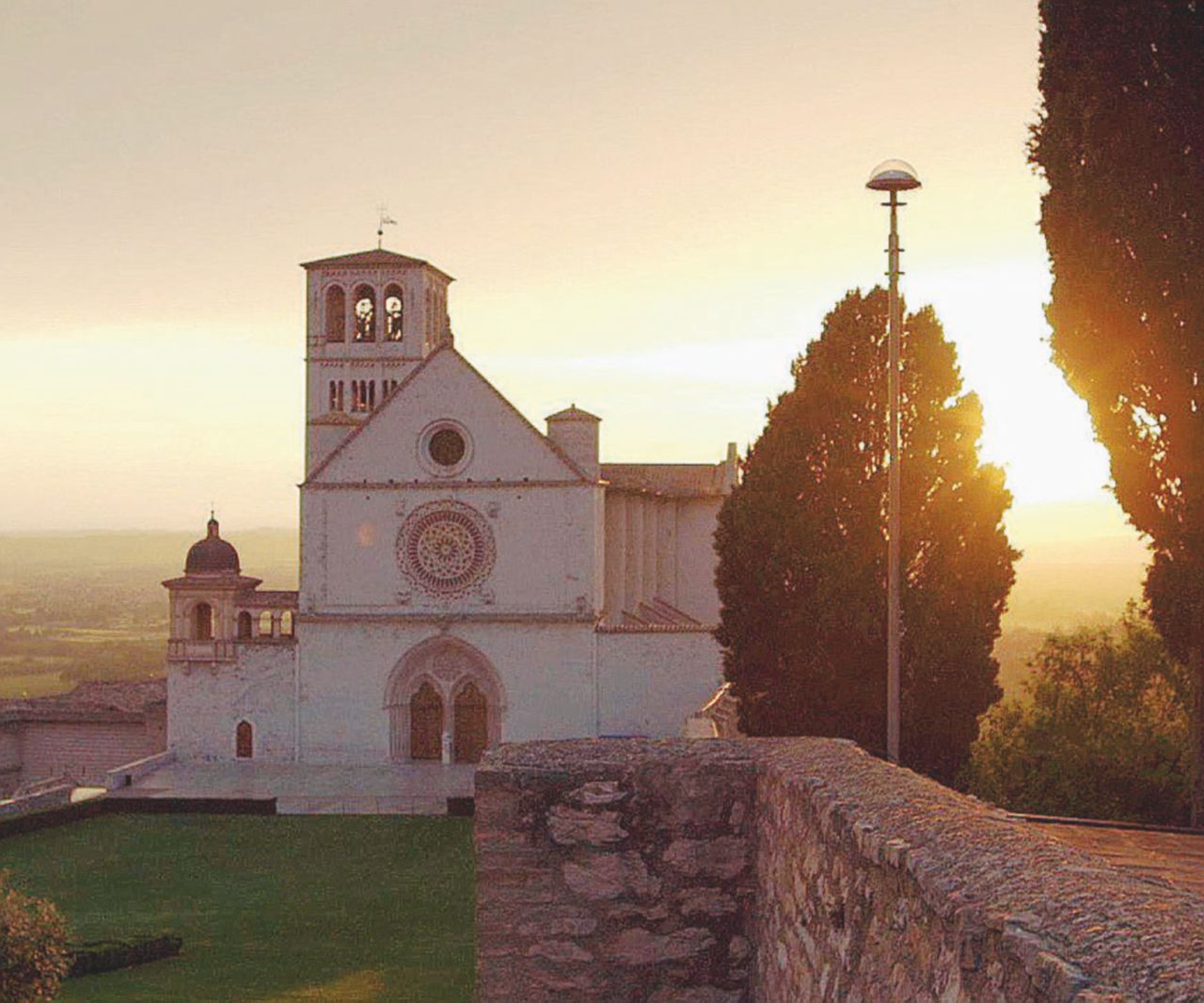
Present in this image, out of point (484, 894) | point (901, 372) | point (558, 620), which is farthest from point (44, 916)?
point (558, 620)

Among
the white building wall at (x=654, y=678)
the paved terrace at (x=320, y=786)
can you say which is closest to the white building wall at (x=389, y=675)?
the white building wall at (x=654, y=678)

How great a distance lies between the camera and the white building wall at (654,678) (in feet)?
171

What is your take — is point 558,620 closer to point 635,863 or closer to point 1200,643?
point 1200,643

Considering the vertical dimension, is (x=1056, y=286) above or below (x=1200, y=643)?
above

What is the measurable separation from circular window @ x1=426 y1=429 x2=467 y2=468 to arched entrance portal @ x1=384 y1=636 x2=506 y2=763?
5440mm

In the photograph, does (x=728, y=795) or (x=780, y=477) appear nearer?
(x=728, y=795)

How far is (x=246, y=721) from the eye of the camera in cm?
5494

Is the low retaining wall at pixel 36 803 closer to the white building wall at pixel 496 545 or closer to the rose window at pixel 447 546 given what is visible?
the white building wall at pixel 496 545

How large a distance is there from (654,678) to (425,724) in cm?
755

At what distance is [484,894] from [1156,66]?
36.7ft

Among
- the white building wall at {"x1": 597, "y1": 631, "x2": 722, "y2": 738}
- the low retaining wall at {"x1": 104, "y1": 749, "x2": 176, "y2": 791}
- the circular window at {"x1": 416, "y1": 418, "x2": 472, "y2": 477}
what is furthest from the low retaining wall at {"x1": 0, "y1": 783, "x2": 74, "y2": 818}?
the white building wall at {"x1": 597, "y1": 631, "x2": 722, "y2": 738}

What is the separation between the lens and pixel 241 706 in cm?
5488

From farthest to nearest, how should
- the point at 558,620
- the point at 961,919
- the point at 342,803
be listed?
the point at 558,620
the point at 342,803
the point at 961,919

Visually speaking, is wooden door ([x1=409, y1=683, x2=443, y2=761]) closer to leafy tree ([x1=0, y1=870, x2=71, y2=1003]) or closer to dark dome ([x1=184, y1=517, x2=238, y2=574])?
dark dome ([x1=184, y1=517, x2=238, y2=574])
